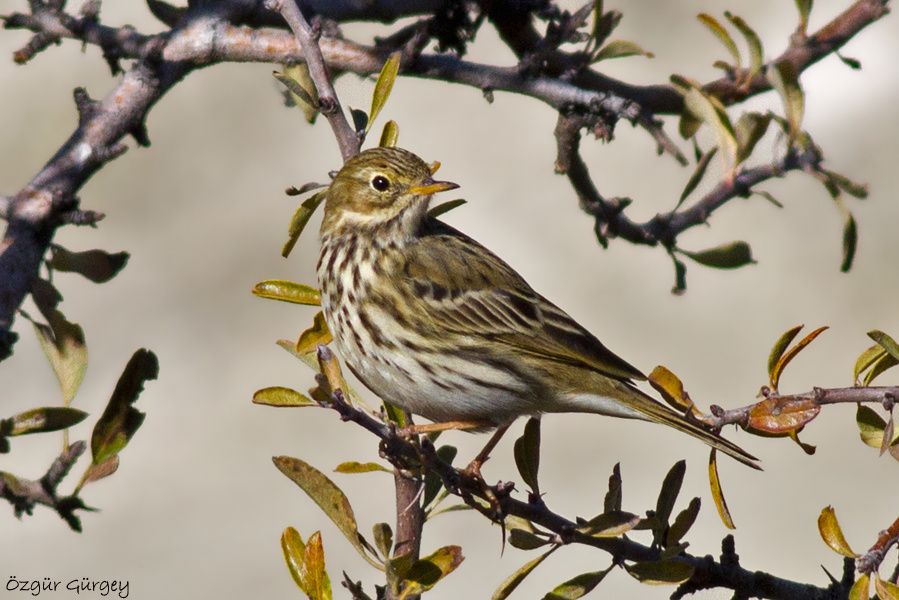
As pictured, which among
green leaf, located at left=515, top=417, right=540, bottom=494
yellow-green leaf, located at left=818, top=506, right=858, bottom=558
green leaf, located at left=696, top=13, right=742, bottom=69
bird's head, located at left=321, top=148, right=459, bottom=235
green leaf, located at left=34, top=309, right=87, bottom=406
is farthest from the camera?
bird's head, located at left=321, top=148, right=459, bottom=235

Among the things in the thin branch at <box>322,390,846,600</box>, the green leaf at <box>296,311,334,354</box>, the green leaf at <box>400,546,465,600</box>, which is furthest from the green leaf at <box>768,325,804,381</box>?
the green leaf at <box>296,311,334,354</box>

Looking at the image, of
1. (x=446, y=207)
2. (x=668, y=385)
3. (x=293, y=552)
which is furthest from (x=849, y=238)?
(x=293, y=552)

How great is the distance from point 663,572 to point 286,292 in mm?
1394

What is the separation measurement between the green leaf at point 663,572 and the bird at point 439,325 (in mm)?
1250

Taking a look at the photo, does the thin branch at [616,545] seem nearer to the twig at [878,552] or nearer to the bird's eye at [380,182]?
the twig at [878,552]

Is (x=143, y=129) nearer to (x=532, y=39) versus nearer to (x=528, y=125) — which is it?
(x=532, y=39)

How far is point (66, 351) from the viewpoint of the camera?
3295 mm

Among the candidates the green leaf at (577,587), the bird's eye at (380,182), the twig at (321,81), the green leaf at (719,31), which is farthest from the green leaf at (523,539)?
the bird's eye at (380,182)

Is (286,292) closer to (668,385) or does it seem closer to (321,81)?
(321,81)

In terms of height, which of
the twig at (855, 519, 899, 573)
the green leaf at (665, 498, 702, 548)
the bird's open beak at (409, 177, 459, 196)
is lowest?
the twig at (855, 519, 899, 573)

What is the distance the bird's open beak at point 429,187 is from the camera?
4.56m

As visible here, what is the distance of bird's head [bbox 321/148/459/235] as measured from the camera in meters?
4.68

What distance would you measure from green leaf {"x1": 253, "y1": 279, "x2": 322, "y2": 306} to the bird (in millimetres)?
334

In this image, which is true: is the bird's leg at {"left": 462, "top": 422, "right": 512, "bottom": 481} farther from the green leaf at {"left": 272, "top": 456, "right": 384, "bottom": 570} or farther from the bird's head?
the bird's head
